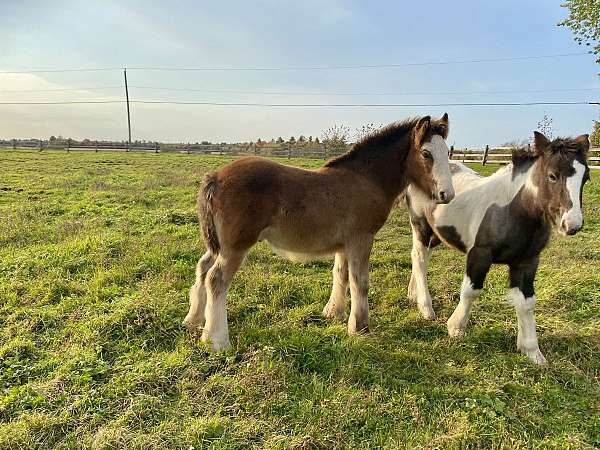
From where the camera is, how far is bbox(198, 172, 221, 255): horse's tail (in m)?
4.26

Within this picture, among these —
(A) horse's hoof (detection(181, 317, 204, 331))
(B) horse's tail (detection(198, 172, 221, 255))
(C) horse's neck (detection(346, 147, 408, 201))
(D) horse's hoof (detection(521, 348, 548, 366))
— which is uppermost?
(C) horse's neck (detection(346, 147, 408, 201))

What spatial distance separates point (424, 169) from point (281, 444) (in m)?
2.93

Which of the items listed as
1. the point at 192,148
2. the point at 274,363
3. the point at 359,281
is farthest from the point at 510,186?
the point at 192,148

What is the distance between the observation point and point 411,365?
12.7 ft

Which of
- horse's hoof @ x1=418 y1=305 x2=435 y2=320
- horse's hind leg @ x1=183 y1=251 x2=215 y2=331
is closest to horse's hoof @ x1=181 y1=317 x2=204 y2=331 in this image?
horse's hind leg @ x1=183 y1=251 x2=215 y2=331

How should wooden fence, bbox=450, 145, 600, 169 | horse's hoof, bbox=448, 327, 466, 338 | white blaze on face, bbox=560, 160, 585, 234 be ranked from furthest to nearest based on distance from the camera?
wooden fence, bbox=450, 145, 600, 169 → horse's hoof, bbox=448, 327, 466, 338 → white blaze on face, bbox=560, 160, 585, 234

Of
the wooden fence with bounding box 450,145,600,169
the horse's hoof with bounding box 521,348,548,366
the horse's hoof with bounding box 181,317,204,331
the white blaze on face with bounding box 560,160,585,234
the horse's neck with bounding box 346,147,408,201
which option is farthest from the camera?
the wooden fence with bounding box 450,145,600,169

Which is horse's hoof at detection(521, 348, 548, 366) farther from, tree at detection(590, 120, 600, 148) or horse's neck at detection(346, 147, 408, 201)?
tree at detection(590, 120, 600, 148)

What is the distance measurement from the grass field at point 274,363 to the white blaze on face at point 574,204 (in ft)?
4.50

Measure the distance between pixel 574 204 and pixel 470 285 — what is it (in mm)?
1332

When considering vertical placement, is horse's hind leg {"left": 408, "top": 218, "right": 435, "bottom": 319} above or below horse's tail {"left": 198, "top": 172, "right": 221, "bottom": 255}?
below

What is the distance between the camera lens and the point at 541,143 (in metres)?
3.86

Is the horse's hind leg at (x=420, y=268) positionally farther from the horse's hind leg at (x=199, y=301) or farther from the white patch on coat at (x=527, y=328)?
the horse's hind leg at (x=199, y=301)

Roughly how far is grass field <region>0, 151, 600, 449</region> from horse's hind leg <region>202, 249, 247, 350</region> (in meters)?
0.17
